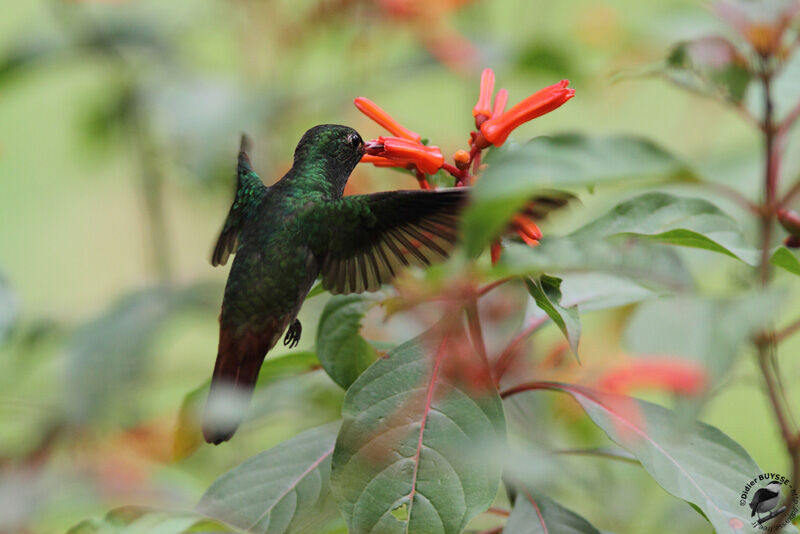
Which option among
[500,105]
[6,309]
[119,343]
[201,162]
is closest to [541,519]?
[500,105]

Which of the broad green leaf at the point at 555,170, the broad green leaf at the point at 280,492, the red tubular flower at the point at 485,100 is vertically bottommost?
the broad green leaf at the point at 280,492

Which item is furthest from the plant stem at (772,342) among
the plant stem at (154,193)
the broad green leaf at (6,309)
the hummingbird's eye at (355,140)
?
the plant stem at (154,193)

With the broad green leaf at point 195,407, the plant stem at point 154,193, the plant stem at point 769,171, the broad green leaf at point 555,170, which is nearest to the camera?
the broad green leaf at point 555,170

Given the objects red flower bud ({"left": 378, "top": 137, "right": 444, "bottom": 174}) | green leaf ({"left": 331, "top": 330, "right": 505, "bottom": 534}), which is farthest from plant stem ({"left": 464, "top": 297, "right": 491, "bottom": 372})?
red flower bud ({"left": 378, "top": 137, "right": 444, "bottom": 174})

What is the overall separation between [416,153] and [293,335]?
0.70ft

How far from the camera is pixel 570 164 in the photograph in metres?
0.42

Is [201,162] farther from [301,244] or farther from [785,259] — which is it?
[785,259]

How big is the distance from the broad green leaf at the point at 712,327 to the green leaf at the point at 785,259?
15cm

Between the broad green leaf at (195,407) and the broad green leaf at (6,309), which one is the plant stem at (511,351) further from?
the broad green leaf at (6,309)

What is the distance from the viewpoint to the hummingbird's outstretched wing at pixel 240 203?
744 millimetres

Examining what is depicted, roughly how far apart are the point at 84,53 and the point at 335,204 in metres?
1.24

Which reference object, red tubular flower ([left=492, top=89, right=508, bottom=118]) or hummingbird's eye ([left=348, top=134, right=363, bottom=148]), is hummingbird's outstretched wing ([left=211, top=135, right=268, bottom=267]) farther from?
red tubular flower ([left=492, top=89, right=508, bottom=118])

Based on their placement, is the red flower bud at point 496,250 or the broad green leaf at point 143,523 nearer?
the broad green leaf at point 143,523

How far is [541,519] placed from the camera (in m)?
0.70
